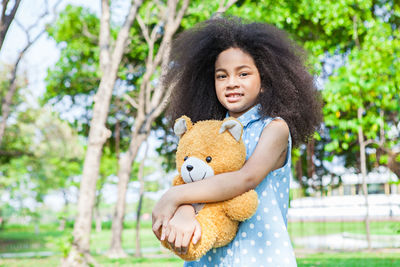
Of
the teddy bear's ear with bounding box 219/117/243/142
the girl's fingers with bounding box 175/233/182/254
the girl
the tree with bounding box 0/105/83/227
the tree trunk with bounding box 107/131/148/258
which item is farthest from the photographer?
the tree with bounding box 0/105/83/227

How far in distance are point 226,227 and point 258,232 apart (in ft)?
0.54

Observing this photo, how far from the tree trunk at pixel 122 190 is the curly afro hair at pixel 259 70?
29.7ft

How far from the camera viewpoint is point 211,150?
167 centimetres

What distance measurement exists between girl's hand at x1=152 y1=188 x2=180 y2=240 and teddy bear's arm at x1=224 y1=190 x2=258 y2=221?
184 millimetres

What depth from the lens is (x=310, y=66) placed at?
239cm

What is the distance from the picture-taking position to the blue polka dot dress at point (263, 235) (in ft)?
5.50

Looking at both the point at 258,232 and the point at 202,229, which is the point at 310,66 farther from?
the point at 202,229

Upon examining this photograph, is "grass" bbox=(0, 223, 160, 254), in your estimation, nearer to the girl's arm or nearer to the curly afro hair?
the curly afro hair

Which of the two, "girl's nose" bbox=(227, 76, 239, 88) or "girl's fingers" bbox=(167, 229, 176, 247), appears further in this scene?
"girl's nose" bbox=(227, 76, 239, 88)

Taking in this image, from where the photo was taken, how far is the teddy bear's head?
1.62m

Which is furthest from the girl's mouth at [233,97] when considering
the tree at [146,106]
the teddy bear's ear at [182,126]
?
the tree at [146,106]

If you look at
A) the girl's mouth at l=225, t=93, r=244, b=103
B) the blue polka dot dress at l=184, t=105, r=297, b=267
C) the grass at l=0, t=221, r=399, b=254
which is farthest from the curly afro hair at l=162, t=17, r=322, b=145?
the grass at l=0, t=221, r=399, b=254

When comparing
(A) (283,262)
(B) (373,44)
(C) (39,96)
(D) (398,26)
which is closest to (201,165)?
(A) (283,262)

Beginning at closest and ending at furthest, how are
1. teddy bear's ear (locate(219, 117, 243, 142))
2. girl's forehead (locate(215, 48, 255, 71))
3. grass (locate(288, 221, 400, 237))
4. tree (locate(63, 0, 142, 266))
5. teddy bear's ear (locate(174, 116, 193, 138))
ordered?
teddy bear's ear (locate(219, 117, 243, 142)) → teddy bear's ear (locate(174, 116, 193, 138)) → girl's forehead (locate(215, 48, 255, 71)) → tree (locate(63, 0, 142, 266)) → grass (locate(288, 221, 400, 237))
